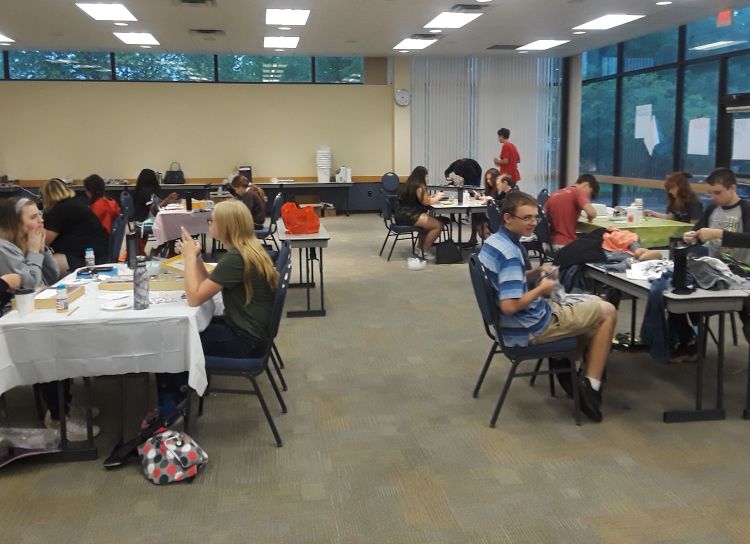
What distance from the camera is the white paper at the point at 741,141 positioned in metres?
8.77

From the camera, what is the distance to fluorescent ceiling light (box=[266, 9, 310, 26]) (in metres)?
8.58

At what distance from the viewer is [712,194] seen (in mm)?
→ 4637

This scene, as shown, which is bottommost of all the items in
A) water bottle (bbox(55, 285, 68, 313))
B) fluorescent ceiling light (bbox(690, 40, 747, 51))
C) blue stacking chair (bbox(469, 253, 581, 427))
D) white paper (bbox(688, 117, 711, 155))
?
blue stacking chair (bbox(469, 253, 581, 427))

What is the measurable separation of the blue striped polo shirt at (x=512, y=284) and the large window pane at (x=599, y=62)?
994 cm

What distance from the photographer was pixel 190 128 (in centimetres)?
1291

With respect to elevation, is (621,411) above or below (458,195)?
below

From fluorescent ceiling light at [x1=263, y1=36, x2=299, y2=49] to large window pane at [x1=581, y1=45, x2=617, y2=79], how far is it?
17.9ft

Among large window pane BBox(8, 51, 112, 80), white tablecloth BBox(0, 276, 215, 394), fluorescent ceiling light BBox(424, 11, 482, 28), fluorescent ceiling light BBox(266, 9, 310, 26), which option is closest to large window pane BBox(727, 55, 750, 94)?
fluorescent ceiling light BBox(424, 11, 482, 28)

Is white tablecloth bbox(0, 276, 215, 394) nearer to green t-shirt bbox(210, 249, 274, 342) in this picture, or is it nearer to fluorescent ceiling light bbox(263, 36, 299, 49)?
green t-shirt bbox(210, 249, 274, 342)

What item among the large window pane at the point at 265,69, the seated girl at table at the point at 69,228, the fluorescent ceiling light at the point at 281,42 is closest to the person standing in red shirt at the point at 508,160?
the fluorescent ceiling light at the point at 281,42

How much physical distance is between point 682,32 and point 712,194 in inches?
261

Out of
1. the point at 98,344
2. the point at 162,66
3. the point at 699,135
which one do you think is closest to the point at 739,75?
the point at 699,135

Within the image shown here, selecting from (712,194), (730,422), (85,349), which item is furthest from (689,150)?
(85,349)

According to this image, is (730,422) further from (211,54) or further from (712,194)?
(211,54)
